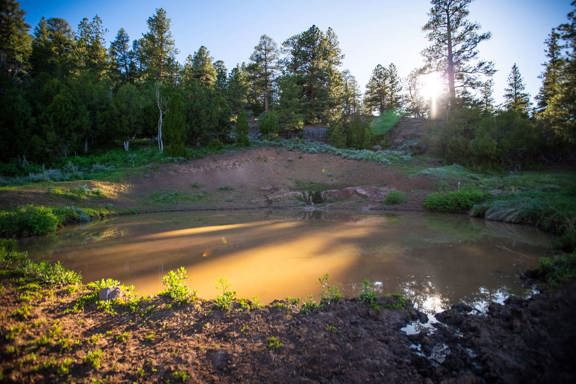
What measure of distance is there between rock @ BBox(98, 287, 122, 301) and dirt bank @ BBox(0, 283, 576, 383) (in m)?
0.37

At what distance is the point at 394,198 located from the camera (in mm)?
17203

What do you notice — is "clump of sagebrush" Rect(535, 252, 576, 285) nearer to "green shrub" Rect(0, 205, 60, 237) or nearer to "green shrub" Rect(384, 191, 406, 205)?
"green shrub" Rect(384, 191, 406, 205)

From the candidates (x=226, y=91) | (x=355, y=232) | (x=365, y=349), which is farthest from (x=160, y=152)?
(x=365, y=349)

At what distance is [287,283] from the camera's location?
5934 millimetres

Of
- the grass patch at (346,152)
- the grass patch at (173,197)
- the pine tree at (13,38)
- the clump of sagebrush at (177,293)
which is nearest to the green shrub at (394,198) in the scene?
the grass patch at (346,152)

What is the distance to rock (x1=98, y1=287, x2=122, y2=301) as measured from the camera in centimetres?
473

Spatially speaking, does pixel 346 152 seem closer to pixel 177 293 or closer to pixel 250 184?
pixel 250 184

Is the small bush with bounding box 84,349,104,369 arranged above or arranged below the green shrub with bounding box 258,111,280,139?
below

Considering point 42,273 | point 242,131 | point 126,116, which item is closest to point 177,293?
point 42,273

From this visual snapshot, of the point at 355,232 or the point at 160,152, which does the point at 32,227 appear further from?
the point at 160,152

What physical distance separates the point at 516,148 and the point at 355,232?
1950 centimetres

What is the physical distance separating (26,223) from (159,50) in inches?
1430

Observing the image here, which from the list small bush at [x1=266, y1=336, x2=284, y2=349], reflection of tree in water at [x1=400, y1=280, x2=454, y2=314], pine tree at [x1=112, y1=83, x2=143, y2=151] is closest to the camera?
small bush at [x1=266, y1=336, x2=284, y2=349]

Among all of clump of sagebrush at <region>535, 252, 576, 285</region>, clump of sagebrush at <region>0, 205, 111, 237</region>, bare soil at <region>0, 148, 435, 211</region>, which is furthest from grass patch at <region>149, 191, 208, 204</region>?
clump of sagebrush at <region>535, 252, 576, 285</region>
